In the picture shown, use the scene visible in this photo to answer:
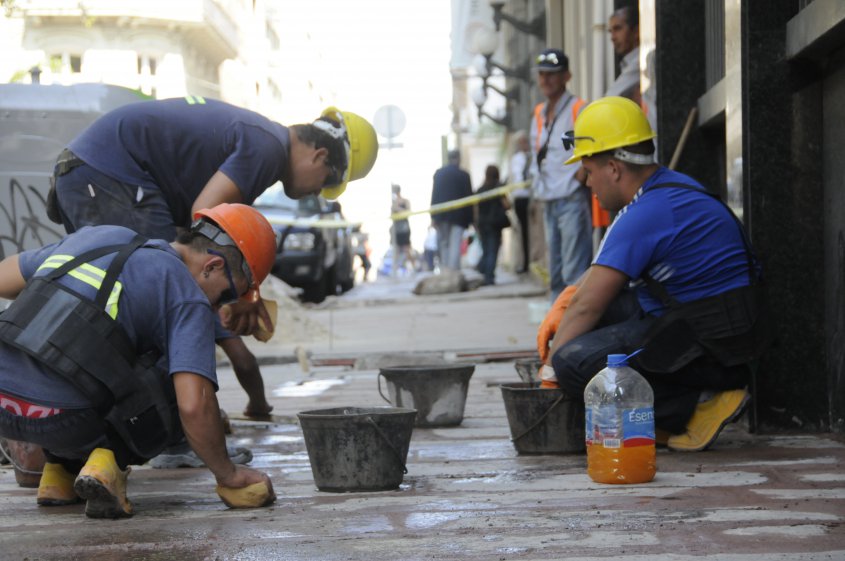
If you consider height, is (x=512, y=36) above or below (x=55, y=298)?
above

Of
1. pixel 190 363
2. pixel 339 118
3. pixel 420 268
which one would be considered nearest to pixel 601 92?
pixel 339 118

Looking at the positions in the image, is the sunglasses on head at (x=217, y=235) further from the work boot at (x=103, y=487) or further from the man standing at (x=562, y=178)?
the man standing at (x=562, y=178)

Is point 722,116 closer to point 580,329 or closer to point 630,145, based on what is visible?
point 630,145

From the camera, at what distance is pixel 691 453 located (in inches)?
196

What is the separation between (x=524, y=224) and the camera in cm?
2111

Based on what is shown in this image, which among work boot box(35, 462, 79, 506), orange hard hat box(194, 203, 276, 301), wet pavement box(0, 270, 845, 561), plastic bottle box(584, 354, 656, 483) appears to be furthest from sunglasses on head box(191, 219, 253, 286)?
plastic bottle box(584, 354, 656, 483)

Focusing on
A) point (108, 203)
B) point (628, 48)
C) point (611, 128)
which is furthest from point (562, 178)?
point (108, 203)

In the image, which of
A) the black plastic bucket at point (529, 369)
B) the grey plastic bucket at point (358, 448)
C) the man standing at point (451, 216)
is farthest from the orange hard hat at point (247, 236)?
the man standing at point (451, 216)

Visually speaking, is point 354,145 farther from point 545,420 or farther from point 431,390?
point 545,420

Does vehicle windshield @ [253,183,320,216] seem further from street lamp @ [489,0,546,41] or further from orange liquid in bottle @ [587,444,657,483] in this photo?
orange liquid in bottle @ [587,444,657,483]

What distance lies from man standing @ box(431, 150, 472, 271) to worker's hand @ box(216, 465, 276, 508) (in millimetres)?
14952

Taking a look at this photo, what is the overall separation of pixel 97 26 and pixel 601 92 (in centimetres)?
3669

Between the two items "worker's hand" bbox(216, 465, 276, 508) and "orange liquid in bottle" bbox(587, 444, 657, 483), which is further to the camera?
"orange liquid in bottle" bbox(587, 444, 657, 483)

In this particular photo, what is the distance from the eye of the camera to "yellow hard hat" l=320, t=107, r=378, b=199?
5.62m
